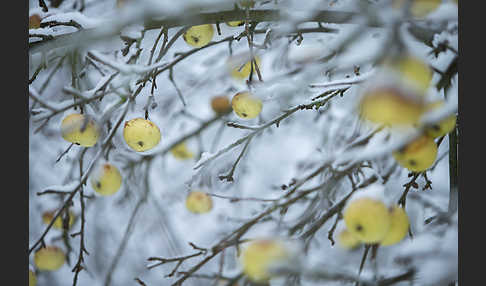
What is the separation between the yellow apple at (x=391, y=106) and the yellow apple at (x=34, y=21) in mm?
882

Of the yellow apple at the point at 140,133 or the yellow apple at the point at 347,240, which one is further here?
the yellow apple at the point at 347,240

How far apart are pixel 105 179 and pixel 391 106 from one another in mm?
773

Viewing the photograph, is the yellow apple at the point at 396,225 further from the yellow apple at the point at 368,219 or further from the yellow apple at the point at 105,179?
the yellow apple at the point at 105,179

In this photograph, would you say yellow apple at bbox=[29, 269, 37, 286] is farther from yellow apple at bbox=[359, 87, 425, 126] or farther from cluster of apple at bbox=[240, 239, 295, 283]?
yellow apple at bbox=[359, 87, 425, 126]

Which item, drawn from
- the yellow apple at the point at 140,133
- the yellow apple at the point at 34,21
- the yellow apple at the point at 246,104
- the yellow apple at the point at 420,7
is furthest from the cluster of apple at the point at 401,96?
the yellow apple at the point at 34,21

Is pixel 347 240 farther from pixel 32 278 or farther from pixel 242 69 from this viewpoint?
pixel 32 278

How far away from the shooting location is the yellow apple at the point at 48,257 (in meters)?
1.13

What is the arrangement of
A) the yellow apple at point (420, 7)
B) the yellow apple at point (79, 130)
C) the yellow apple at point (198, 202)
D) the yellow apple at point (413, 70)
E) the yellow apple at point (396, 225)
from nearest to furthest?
the yellow apple at point (413, 70)
the yellow apple at point (420, 7)
the yellow apple at point (396, 225)
the yellow apple at point (79, 130)
the yellow apple at point (198, 202)

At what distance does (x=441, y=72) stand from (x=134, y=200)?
1240mm

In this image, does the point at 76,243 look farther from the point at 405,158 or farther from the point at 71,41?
the point at 405,158

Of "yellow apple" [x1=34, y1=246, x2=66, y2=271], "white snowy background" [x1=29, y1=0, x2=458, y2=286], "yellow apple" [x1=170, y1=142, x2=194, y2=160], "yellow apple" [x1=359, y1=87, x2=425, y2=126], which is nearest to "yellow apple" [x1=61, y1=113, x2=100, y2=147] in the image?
"white snowy background" [x1=29, y1=0, x2=458, y2=286]

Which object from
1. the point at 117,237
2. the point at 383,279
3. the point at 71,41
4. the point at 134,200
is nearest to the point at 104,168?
the point at 71,41

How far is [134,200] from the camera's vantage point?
1.61m

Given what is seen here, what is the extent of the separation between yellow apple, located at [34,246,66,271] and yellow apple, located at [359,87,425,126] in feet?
3.27
